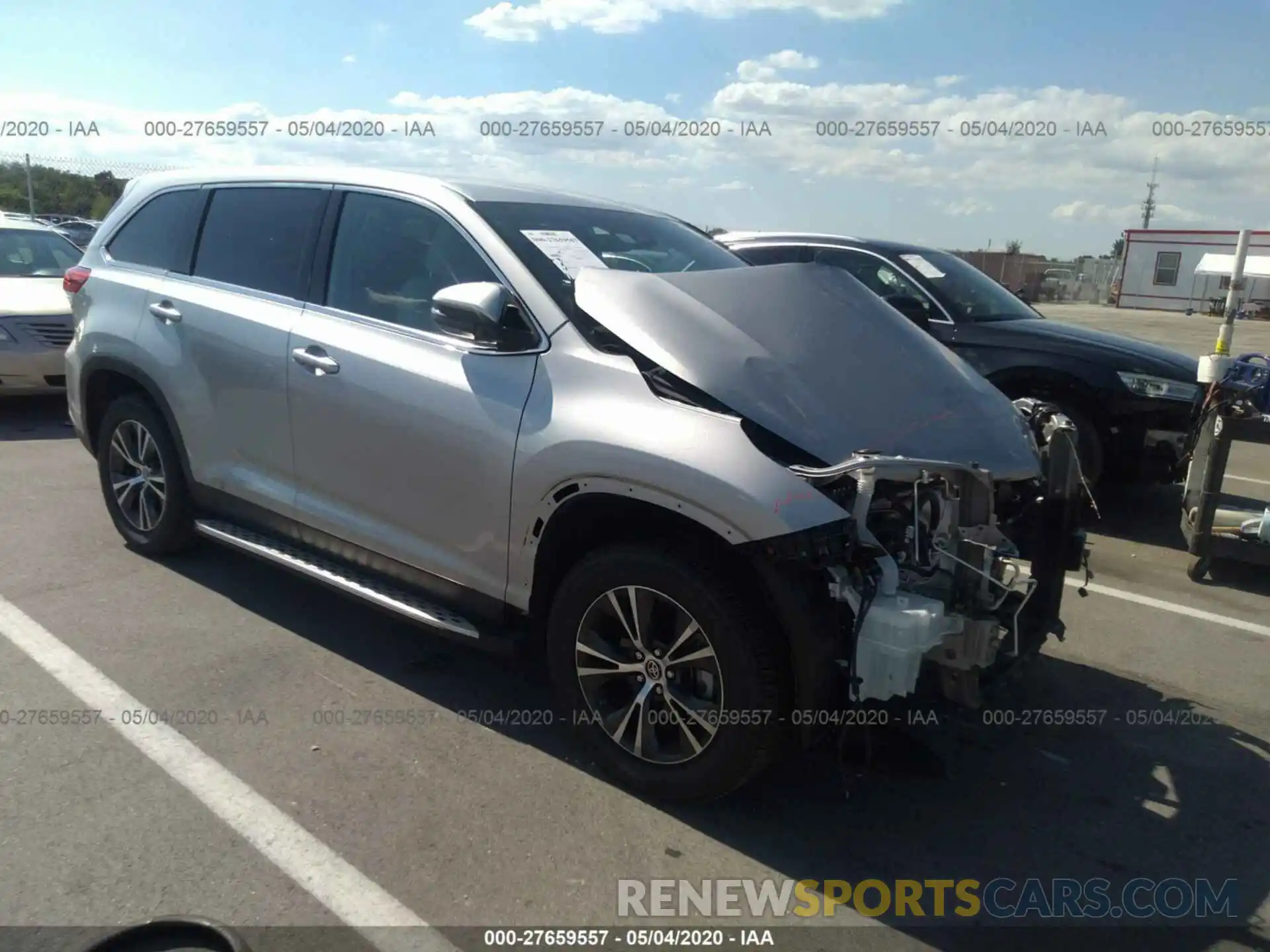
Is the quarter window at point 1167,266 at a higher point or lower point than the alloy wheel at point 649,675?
higher

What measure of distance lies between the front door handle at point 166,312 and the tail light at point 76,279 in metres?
0.83

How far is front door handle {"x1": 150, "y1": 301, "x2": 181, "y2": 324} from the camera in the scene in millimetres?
4656

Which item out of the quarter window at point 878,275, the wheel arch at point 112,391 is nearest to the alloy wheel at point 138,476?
the wheel arch at point 112,391

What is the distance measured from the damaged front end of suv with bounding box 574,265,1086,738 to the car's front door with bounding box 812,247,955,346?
3.52 m

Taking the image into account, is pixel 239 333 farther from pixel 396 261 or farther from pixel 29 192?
pixel 29 192

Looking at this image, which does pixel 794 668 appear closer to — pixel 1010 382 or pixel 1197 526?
pixel 1197 526

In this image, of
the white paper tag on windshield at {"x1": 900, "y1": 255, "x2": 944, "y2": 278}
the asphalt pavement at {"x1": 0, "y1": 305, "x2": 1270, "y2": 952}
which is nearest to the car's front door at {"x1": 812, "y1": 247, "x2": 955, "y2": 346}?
Result: the white paper tag on windshield at {"x1": 900, "y1": 255, "x2": 944, "y2": 278}

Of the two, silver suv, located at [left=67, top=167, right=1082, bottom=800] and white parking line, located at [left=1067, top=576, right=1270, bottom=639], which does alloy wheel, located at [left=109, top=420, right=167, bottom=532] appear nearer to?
silver suv, located at [left=67, top=167, right=1082, bottom=800]

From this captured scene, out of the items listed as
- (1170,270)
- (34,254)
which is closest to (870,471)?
(34,254)

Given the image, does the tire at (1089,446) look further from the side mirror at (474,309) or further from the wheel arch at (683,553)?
the side mirror at (474,309)

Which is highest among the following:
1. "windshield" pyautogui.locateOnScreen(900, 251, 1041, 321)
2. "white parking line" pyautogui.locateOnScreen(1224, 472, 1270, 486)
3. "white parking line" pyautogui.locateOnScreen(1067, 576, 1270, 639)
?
"windshield" pyautogui.locateOnScreen(900, 251, 1041, 321)

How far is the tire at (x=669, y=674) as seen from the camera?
2.93 meters

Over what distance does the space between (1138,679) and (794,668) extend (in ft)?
7.70

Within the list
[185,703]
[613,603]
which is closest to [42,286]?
[185,703]
